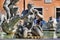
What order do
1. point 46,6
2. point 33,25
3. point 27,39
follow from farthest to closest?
point 46,6 < point 33,25 < point 27,39

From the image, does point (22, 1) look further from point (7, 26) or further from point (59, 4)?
point (7, 26)

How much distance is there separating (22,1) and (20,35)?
1826 cm

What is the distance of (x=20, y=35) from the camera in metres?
8.44

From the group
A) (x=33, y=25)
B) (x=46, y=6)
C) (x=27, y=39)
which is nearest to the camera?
(x=27, y=39)

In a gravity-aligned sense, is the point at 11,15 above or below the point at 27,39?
above

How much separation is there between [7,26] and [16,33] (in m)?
0.31

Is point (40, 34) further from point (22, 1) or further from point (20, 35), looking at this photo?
point (22, 1)

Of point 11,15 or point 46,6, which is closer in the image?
point 11,15

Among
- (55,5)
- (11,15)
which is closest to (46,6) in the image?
(55,5)

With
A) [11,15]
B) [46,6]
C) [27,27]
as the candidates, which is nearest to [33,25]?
[27,27]

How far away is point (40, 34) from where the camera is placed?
27.6 feet

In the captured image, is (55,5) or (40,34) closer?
(40,34)

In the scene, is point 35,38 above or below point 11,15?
below

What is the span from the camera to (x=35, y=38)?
27.1 ft
